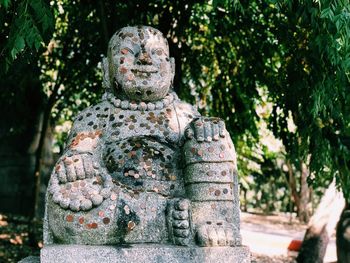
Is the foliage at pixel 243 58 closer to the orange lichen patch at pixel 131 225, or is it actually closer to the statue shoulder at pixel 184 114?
the statue shoulder at pixel 184 114

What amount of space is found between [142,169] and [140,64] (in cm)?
80

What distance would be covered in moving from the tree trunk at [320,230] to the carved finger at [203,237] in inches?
216

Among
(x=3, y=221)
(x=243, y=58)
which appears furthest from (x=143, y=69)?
(x=3, y=221)

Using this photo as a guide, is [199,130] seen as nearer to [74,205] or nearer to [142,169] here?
[142,169]

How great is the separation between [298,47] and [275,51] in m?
1.25

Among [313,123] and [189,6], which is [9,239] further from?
[313,123]

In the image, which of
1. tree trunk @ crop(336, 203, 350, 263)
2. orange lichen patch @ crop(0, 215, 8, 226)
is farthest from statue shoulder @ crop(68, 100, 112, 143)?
orange lichen patch @ crop(0, 215, 8, 226)

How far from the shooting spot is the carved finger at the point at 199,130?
3889 mm

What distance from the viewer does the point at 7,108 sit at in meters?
10.5

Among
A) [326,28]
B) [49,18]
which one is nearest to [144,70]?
[49,18]

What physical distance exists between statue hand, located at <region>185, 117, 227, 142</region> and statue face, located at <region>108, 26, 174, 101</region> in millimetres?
519

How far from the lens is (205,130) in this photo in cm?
391

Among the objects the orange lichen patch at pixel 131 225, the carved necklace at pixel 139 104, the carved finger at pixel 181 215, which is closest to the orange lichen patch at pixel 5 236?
the carved necklace at pixel 139 104

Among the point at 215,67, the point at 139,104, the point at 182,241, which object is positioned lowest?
the point at 182,241
